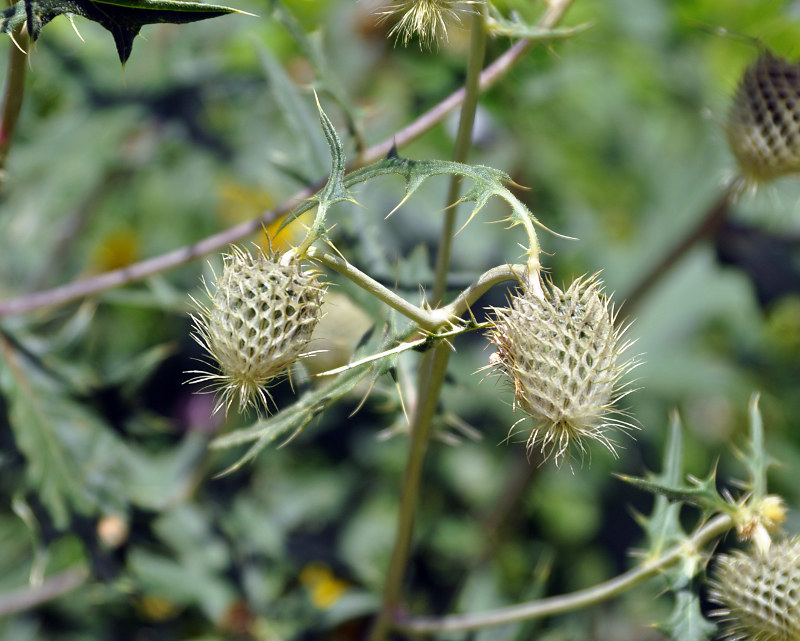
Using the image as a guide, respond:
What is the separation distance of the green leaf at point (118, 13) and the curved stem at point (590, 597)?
1.33 m

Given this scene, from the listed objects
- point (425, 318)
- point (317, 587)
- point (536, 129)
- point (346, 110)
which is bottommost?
point (317, 587)

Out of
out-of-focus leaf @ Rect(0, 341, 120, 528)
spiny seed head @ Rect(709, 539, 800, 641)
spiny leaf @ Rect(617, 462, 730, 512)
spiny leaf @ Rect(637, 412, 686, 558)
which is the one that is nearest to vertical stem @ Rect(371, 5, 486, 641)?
spiny leaf @ Rect(617, 462, 730, 512)

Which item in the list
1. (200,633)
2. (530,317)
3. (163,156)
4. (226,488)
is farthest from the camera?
(163,156)

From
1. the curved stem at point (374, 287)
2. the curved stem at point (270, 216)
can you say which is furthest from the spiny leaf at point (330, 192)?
the curved stem at point (270, 216)

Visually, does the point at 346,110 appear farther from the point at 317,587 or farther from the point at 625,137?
the point at 625,137

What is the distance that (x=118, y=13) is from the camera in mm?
1410

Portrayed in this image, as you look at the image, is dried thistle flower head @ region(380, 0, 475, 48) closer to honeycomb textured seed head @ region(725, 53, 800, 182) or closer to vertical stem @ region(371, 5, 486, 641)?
vertical stem @ region(371, 5, 486, 641)

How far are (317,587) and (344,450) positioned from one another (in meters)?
0.52

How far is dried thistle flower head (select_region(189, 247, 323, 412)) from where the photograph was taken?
122 centimetres

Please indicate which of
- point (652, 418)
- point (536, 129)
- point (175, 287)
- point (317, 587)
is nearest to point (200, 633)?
point (317, 587)

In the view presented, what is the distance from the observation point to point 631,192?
12.7 ft

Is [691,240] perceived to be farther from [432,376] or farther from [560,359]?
[560,359]

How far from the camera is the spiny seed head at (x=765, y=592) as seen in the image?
1435mm

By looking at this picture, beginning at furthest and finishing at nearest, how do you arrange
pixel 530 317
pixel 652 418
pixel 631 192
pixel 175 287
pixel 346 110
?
1. pixel 631 192
2. pixel 652 418
3. pixel 175 287
4. pixel 346 110
5. pixel 530 317
